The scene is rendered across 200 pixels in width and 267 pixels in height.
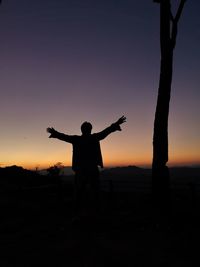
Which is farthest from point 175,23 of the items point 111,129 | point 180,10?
point 111,129

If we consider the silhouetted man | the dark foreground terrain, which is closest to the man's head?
the silhouetted man

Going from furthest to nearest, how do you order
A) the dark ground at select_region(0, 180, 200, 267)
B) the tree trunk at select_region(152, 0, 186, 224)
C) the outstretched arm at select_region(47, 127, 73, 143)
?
the tree trunk at select_region(152, 0, 186, 224) < the outstretched arm at select_region(47, 127, 73, 143) < the dark ground at select_region(0, 180, 200, 267)

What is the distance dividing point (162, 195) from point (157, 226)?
3107 millimetres

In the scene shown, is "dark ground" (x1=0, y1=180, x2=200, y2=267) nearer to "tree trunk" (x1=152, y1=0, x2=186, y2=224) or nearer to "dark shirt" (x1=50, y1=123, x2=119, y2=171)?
"tree trunk" (x1=152, y1=0, x2=186, y2=224)

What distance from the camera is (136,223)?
953cm

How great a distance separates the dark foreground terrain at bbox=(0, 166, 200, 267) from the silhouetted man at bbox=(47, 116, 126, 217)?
797 millimetres

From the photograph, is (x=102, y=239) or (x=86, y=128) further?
(x=86, y=128)

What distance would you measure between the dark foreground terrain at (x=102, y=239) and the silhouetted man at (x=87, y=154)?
80 centimetres

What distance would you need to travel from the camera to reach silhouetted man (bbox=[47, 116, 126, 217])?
9.33 m

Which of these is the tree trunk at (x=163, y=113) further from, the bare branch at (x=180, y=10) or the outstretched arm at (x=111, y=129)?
the outstretched arm at (x=111, y=129)

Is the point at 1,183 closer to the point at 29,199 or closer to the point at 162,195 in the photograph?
the point at 29,199

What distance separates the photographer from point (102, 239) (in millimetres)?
7793

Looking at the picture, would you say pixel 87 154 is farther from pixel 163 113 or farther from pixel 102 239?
pixel 163 113

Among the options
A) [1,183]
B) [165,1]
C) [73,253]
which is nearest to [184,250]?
[73,253]
